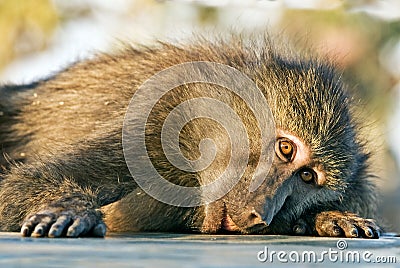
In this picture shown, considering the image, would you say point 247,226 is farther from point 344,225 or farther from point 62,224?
point 62,224

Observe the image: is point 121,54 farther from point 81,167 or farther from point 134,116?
point 81,167

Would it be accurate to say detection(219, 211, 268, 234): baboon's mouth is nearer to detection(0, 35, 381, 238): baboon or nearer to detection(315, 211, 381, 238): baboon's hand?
detection(0, 35, 381, 238): baboon

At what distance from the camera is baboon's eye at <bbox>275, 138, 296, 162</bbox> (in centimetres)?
402

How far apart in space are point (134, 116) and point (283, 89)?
33.5 inches

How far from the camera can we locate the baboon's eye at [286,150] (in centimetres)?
402

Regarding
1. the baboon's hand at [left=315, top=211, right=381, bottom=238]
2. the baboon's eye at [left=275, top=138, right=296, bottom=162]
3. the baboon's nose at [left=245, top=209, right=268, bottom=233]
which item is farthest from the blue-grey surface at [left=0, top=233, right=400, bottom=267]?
the baboon's eye at [left=275, top=138, right=296, bottom=162]

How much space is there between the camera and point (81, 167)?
159 inches

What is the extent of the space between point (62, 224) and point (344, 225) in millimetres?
1602

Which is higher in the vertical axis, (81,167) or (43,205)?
(81,167)

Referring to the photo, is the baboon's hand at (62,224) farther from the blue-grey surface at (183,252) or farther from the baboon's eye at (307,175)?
the baboon's eye at (307,175)

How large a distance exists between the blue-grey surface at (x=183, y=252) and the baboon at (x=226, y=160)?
607 mm

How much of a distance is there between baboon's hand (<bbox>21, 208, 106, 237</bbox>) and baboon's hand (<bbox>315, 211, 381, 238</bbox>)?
135 cm

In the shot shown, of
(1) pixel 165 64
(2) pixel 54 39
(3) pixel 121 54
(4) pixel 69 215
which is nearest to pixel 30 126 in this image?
(3) pixel 121 54

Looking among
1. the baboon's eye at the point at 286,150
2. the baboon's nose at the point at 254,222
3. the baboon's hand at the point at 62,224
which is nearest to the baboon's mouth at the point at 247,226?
the baboon's nose at the point at 254,222
